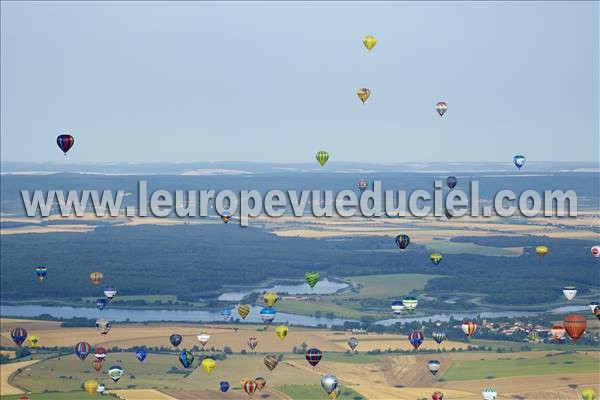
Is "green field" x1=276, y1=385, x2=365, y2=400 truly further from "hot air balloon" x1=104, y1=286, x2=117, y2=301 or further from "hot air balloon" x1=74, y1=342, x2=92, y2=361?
"hot air balloon" x1=104, y1=286, x2=117, y2=301

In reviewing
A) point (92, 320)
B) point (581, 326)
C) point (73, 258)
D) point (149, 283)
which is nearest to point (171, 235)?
point (73, 258)

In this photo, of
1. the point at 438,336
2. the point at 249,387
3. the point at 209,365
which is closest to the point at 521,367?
the point at 438,336

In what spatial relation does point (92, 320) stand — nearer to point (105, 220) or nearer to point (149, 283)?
point (149, 283)

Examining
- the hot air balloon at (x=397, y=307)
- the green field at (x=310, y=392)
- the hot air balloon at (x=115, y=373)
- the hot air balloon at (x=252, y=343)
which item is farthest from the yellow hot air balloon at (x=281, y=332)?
the green field at (x=310, y=392)

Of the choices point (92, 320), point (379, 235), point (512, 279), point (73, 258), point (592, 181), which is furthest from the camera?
point (592, 181)

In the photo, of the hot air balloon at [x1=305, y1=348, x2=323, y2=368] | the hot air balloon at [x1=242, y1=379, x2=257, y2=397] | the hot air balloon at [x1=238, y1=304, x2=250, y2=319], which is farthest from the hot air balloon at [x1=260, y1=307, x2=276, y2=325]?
the hot air balloon at [x1=242, y1=379, x2=257, y2=397]

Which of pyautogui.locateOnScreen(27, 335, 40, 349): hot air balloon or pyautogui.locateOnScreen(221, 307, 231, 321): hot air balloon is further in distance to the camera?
pyautogui.locateOnScreen(221, 307, 231, 321): hot air balloon

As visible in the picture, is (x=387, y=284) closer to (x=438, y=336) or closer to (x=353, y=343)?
(x=438, y=336)
